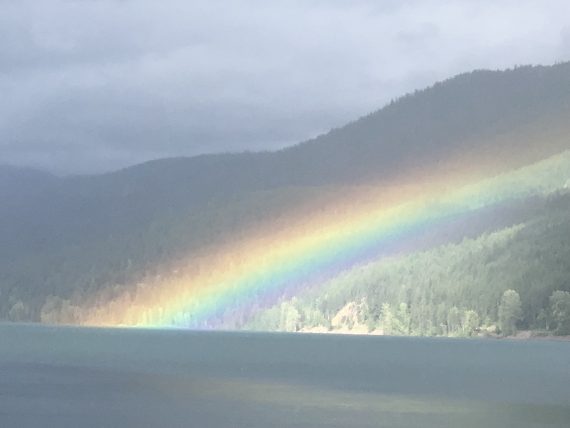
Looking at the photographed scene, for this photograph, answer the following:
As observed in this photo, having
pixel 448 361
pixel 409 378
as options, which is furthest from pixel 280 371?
pixel 448 361

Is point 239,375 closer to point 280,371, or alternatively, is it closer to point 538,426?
point 280,371

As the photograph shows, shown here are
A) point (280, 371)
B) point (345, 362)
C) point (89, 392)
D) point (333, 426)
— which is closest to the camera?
point (333, 426)

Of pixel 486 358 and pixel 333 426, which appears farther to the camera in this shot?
pixel 486 358

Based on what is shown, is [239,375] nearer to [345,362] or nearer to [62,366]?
[62,366]

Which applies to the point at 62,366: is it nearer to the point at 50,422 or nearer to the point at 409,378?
the point at 409,378

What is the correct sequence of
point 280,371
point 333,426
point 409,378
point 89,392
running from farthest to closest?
point 280,371 < point 409,378 < point 89,392 < point 333,426

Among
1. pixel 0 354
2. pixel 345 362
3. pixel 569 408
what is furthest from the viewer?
pixel 0 354

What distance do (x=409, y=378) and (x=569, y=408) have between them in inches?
1688

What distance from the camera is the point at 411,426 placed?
82875 mm

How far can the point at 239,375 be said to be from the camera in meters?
142

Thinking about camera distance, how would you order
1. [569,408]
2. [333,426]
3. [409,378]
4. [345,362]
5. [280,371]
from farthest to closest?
[345,362], [280,371], [409,378], [569,408], [333,426]

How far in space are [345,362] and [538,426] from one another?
10122 centimetres

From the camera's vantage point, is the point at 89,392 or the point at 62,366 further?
the point at 62,366

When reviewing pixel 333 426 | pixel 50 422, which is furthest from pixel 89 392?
pixel 333 426
